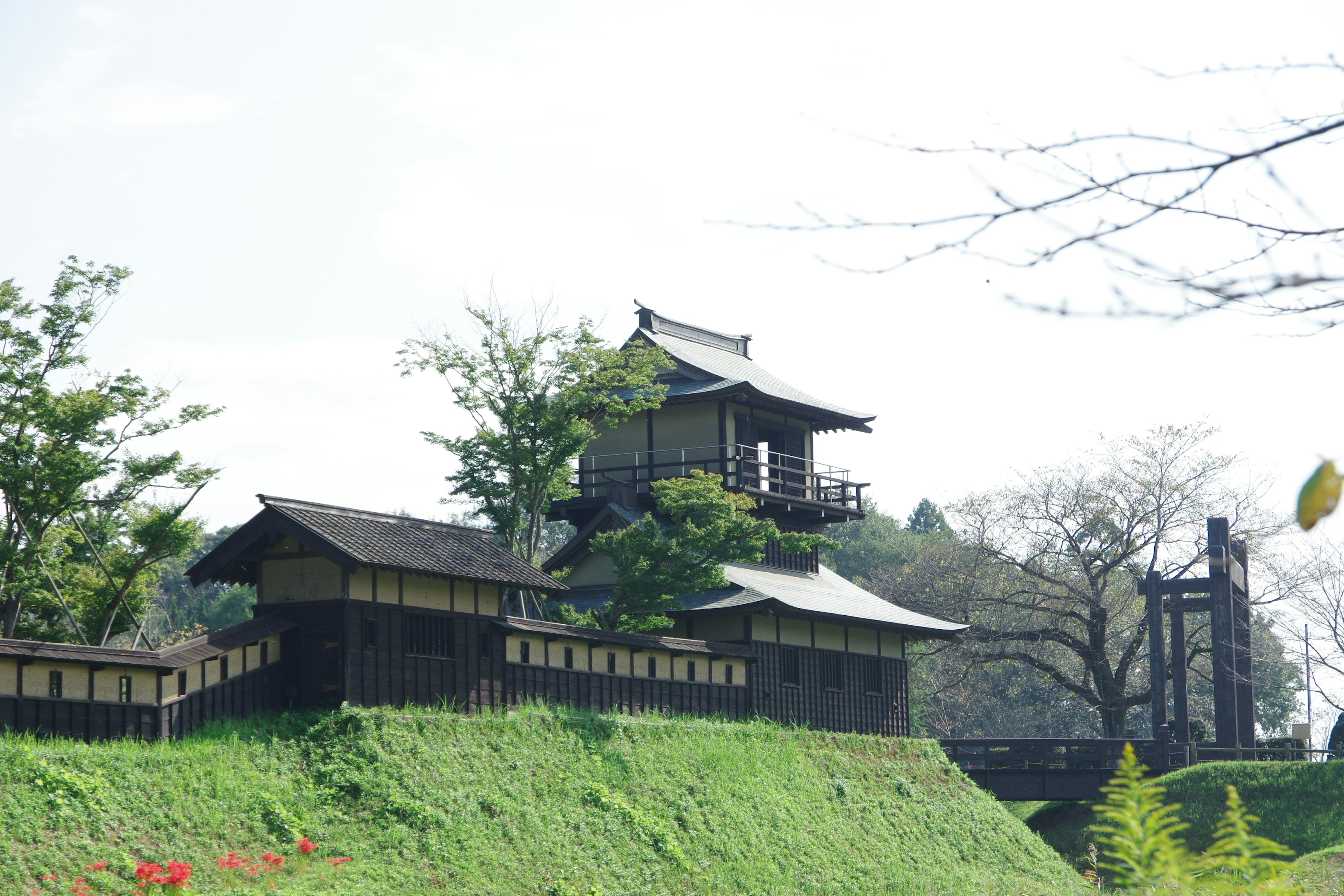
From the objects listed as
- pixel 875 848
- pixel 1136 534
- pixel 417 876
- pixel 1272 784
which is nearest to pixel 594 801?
pixel 417 876

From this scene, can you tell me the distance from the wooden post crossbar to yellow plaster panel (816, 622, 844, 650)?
926 centimetres

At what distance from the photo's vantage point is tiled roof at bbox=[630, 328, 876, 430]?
110 ft

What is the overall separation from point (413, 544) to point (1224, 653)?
78.0 ft

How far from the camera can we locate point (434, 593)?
22250 millimetres

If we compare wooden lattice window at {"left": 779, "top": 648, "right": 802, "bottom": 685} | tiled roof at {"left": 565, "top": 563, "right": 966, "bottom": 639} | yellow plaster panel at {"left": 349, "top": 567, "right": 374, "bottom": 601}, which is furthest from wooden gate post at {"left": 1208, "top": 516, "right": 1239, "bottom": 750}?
yellow plaster panel at {"left": 349, "top": 567, "right": 374, "bottom": 601}

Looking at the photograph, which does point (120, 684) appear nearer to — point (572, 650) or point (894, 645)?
point (572, 650)

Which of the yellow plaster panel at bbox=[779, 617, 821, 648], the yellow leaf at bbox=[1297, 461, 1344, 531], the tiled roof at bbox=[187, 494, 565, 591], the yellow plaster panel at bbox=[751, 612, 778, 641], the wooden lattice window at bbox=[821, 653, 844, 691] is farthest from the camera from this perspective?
the wooden lattice window at bbox=[821, 653, 844, 691]

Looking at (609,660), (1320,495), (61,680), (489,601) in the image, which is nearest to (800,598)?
(609,660)

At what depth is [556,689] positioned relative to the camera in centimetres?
2398

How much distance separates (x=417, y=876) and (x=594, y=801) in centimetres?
470

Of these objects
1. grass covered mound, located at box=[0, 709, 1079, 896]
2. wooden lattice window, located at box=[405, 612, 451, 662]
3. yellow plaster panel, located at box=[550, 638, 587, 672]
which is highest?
wooden lattice window, located at box=[405, 612, 451, 662]

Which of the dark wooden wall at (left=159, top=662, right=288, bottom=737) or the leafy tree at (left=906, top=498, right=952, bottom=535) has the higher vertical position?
the leafy tree at (left=906, top=498, right=952, bottom=535)

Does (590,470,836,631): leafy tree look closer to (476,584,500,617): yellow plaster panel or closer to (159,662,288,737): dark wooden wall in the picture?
(476,584,500,617): yellow plaster panel

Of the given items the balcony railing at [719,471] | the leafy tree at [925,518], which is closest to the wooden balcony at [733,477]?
the balcony railing at [719,471]
